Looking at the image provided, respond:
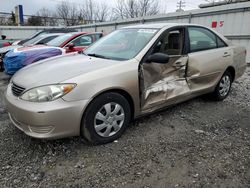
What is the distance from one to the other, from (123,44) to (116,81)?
2.95ft

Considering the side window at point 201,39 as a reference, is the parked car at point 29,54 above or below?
below

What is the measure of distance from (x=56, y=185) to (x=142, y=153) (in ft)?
3.24

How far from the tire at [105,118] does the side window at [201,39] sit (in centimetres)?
162

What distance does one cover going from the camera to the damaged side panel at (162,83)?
2859mm

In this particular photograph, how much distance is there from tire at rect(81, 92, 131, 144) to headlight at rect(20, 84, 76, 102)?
318 mm

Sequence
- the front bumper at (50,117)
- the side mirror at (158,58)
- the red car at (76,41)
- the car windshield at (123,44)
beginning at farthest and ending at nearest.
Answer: the red car at (76,41) < the car windshield at (123,44) < the side mirror at (158,58) < the front bumper at (50,117)

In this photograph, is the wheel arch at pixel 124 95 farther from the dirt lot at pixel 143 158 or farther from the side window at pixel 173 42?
the side window at pixel 173 42

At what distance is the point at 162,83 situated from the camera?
3.08 metres

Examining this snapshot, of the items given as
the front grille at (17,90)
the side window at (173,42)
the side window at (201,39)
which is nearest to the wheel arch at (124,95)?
the front grille at (17,90)

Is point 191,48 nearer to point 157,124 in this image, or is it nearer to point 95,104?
point 157,124

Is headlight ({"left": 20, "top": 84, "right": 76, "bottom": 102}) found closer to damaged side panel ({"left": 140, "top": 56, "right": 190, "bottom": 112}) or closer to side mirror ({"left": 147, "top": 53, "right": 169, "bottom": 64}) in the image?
damaged side panel ({"left": 140, "top": 56, "right": 190, "bottom": 112})

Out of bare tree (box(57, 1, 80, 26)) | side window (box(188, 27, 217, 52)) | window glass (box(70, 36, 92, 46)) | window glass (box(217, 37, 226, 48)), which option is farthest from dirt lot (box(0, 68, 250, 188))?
bare tree (box(57, 1, 80, 26))

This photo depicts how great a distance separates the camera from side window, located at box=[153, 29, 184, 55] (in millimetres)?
3191

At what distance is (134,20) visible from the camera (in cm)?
1220
